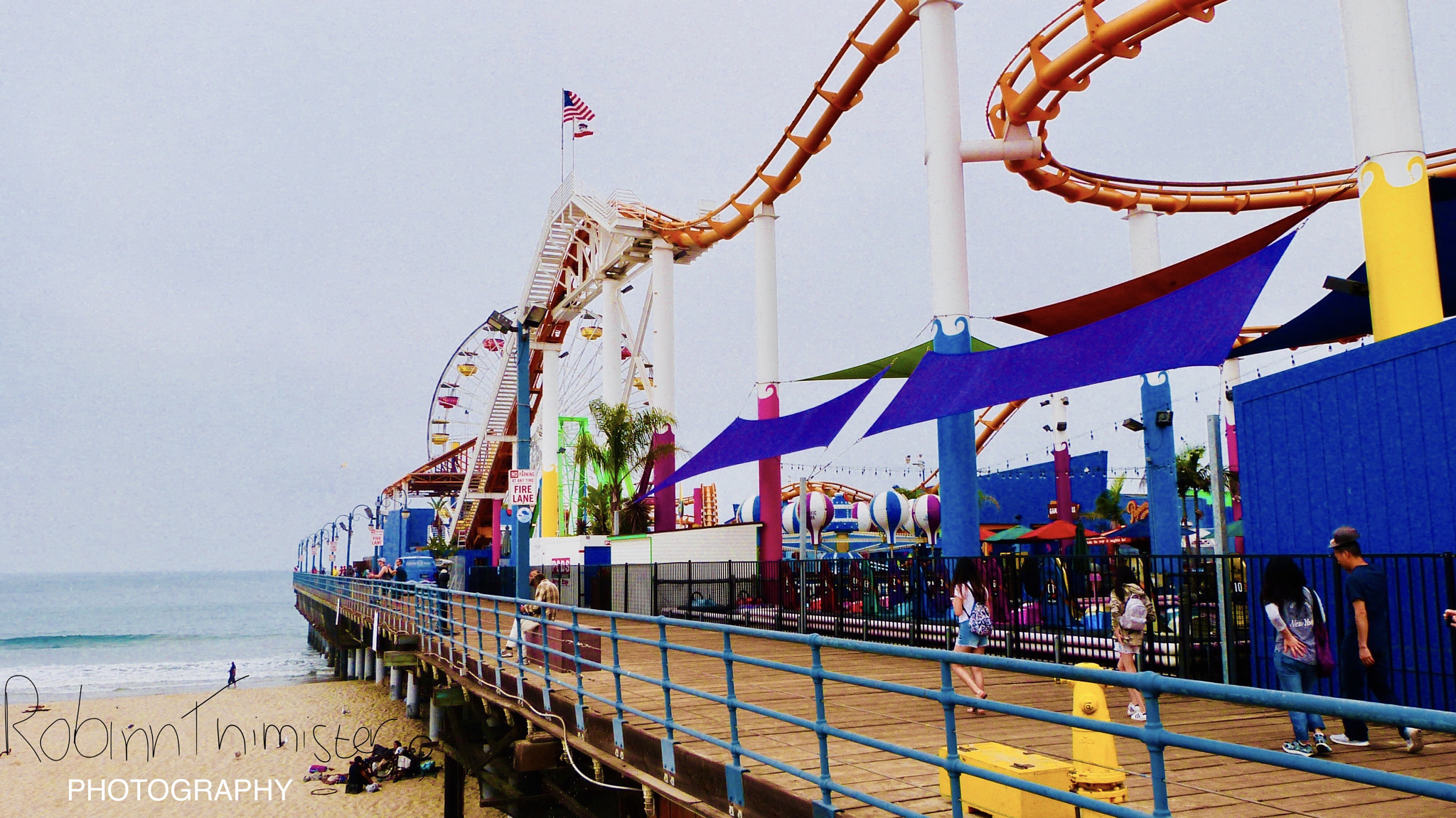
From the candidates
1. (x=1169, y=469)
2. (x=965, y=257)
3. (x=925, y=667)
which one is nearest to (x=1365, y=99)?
(x=965, y=257)

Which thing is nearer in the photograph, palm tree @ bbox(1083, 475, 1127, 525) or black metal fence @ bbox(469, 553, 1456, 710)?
black metal fence @ bbox(469, 553, 1456, 710)

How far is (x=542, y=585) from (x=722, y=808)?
8.21m

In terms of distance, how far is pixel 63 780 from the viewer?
71.8ft

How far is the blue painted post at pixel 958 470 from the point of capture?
1625cm

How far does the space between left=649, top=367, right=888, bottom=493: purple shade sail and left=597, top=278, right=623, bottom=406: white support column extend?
12.4 meters

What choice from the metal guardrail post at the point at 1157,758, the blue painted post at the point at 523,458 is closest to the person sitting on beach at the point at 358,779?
the blue painted post at the point at 523,458

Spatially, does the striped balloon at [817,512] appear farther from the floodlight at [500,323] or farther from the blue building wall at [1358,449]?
the blue building wall at [1358,449]

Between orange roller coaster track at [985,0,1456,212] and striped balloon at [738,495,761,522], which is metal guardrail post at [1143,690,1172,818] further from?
striped balloon at [738,495,761,522]

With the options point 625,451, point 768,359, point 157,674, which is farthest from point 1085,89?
point 157,674

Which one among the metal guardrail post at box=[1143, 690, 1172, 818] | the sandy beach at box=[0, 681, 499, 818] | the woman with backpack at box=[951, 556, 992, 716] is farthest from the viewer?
the sandy beach at box=[0, 681, 499, 818]

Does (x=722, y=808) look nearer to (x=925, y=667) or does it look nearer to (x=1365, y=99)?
(x=925, y=667)

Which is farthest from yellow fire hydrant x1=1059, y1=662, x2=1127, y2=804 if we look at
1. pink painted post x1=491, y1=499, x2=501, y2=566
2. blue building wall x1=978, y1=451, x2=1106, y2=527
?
blue building wall x1=978, y1=451, x2=1106, y2=527

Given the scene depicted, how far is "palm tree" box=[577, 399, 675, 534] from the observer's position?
3052 cm

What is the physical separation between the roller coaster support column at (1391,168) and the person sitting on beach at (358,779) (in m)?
17.8
